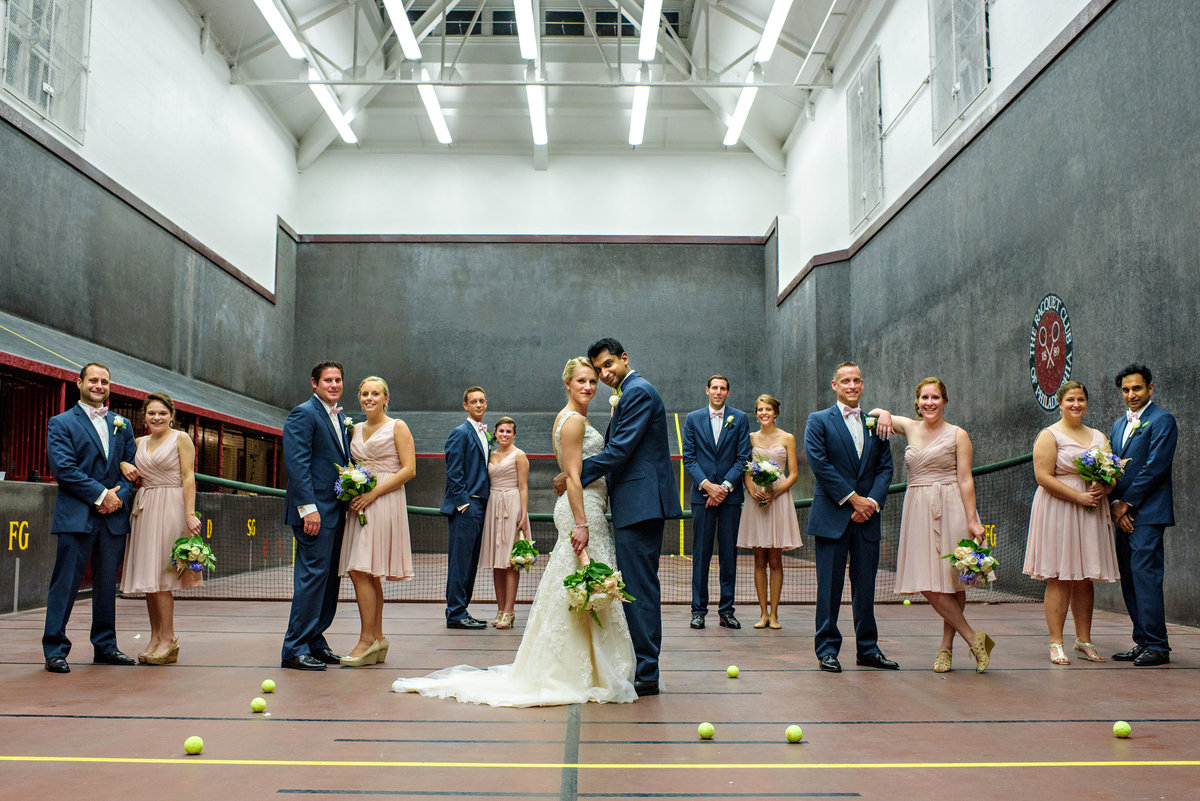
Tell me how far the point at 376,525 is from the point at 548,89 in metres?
15.4

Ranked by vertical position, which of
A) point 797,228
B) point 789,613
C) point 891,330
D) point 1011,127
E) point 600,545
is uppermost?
point 797,228

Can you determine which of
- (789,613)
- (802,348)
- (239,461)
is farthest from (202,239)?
(789,613)

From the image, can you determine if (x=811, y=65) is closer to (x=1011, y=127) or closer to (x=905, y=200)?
(x=905, y=200)

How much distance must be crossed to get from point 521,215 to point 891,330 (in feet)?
30.6

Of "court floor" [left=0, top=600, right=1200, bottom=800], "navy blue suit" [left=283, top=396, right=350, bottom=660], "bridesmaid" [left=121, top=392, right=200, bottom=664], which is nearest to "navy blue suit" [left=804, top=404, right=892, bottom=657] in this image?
"court floor" [left=0, top=600, right=1200, bottom=800]

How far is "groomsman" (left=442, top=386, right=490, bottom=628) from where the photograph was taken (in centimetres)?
709

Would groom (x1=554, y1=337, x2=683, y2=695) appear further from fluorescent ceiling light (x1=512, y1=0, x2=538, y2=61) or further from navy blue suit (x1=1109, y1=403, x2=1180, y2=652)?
fluorescent ceiling light (x1=512, y1=0, x2=538, y2=61)

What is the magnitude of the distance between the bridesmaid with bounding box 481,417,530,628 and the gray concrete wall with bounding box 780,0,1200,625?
4.63m

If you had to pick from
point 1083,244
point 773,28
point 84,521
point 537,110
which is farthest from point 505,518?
point 537,110

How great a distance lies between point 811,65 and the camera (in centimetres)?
1695

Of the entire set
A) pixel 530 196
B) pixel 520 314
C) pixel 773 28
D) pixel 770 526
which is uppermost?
pixel 773 28

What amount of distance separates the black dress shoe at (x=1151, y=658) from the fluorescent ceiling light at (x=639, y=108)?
40.6ft

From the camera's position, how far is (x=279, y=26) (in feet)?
46.1

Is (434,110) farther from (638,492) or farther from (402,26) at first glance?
(638,492)
